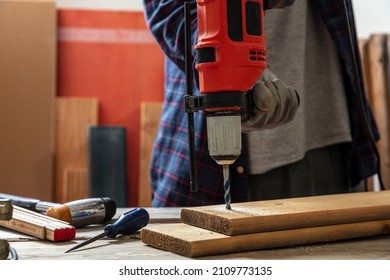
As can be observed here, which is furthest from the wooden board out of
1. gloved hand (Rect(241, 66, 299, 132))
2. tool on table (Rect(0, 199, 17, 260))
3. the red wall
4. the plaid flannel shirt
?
the red wall

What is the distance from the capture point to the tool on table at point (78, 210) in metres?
0.85

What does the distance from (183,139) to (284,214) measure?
57 cm

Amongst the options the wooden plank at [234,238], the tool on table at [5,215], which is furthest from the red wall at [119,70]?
the tool on table at [5,215]

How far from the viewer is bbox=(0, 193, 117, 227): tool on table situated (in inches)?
33.3

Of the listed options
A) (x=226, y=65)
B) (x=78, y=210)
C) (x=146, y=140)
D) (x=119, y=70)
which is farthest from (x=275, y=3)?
(x=119, y=70)

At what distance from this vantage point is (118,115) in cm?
303

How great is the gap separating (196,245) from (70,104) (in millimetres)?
2411

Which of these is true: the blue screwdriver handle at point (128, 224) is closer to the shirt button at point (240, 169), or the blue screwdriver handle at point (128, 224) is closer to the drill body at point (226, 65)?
the drill body at point (226, 65)

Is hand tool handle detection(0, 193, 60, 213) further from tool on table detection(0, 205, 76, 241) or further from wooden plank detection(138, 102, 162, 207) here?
wooden plank detection(138, 102, 162, 207)

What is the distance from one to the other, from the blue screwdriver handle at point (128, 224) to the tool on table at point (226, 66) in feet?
0.53

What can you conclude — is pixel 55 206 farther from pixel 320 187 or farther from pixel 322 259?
pixel 320 187

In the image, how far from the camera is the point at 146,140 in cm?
296

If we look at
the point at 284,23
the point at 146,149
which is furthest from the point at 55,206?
the point at 146,149

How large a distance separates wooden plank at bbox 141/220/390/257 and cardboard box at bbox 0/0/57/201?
2224 millimetres
